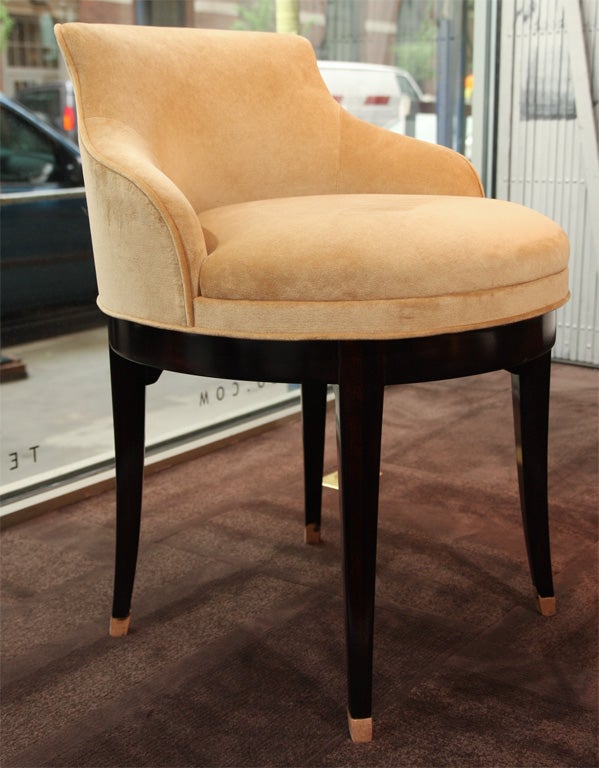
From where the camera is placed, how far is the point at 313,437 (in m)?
1.66

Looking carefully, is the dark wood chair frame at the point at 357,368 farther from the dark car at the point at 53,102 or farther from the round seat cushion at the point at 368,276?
the dark car at the point at 53,102

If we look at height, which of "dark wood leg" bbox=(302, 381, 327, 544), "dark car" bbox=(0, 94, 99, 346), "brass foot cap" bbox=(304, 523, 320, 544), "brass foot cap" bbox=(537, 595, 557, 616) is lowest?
"brass foot cap" bbox=(304, 523, 320, 544)

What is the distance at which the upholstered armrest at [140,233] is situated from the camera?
3.56 feet

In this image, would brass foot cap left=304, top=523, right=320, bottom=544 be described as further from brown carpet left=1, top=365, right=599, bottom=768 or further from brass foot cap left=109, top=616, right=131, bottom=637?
brass foot cap left=109, top=616, right=131, bottom=637

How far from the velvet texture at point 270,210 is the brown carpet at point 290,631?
49 cm

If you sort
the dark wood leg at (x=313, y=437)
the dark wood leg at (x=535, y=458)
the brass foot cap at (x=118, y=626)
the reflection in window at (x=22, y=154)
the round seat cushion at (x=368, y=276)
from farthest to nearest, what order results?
the reflection in window at (x=22, y=154) < the dark wood leg at (x=313, y=437) < the brass foot cap at (x=118, y=626) < the dark wood leg at (x=535, y=458) < the round seat cushion at (x=368, y=276)

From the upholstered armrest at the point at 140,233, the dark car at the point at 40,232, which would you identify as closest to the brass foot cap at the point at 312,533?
the upholstered armrest at the point at 140,233

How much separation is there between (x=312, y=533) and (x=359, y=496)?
0.65m

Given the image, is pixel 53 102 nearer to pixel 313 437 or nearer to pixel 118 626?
pixel 313 437

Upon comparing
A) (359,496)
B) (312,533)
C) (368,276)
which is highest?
(368,276)

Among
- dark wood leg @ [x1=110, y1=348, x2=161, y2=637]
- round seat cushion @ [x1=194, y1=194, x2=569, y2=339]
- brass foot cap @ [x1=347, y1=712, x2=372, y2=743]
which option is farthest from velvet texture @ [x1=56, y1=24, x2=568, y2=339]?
brass foot cap @ [x1=347, y1=712, x2=372, y2=743]

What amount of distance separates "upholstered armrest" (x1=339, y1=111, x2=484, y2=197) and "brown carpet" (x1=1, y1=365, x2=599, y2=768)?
0.63m

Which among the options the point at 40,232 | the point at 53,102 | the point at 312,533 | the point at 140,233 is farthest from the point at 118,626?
the point at 53,102

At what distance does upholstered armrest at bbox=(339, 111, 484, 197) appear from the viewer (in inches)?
57.7
